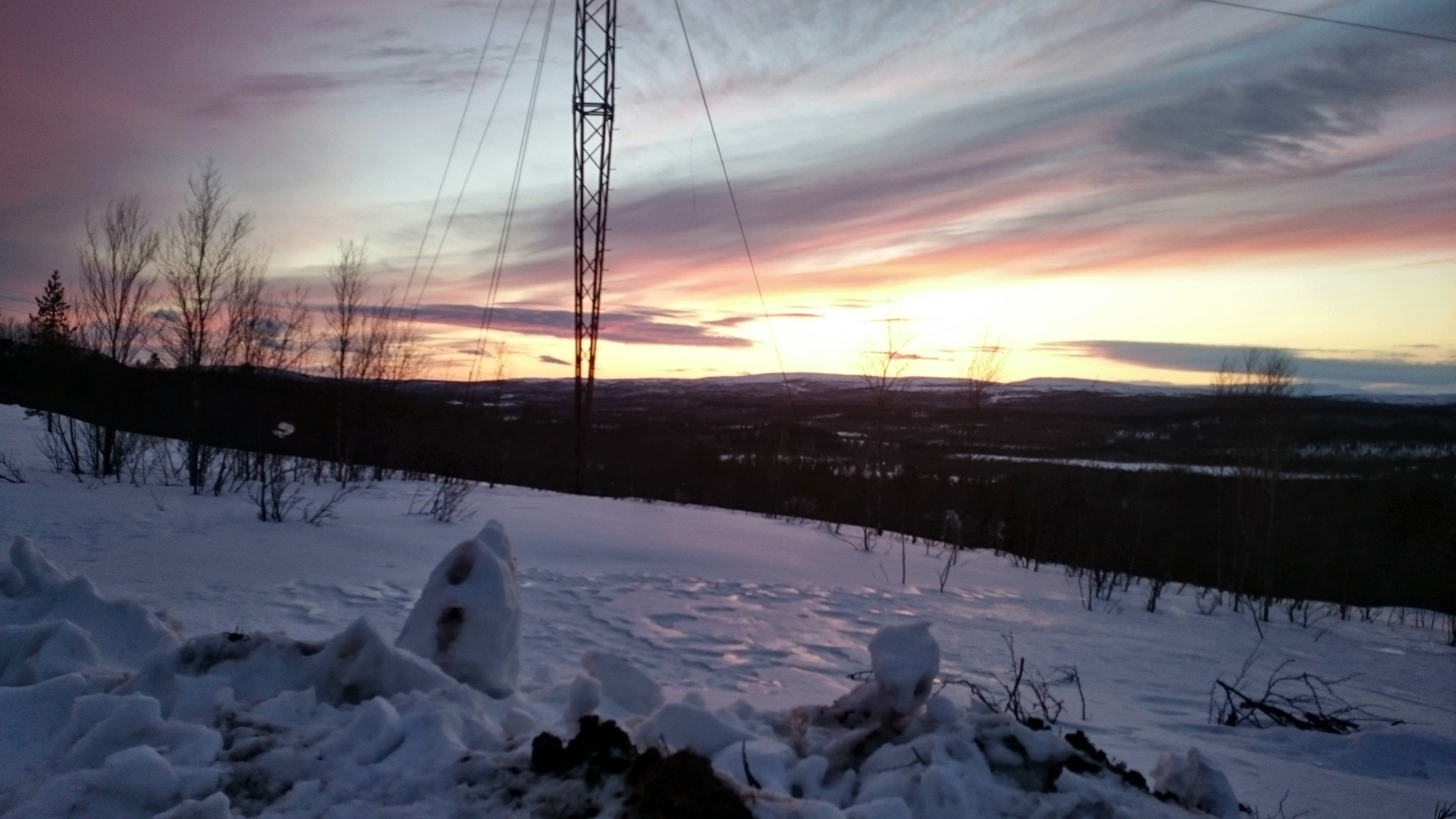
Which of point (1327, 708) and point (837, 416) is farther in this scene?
point (837, 416)

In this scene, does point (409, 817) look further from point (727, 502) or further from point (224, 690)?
point (727, 502)

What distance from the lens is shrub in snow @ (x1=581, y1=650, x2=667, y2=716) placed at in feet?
14.9

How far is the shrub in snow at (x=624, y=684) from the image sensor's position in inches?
179

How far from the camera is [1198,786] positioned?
12.1 ft

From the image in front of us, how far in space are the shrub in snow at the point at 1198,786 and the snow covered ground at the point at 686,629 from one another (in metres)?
0.48

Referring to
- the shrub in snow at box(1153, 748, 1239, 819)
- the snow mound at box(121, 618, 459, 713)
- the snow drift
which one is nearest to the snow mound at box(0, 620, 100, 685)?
the snow drift

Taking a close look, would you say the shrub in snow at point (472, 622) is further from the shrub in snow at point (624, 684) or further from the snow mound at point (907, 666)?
the snow mound at point (907, 666)

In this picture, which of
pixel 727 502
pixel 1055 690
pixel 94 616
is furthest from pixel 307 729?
pixel 727 502

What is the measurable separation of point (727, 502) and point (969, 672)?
3643 cm

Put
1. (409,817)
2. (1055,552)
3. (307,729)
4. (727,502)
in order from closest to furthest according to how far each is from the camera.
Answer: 1. (409,817)
2. (307,729)
3. (1055,552)
4. (727,502)

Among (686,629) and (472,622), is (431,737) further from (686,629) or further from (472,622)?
(686,629)

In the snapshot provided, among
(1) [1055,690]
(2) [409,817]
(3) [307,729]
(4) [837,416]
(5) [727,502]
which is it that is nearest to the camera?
(2) [409,817]

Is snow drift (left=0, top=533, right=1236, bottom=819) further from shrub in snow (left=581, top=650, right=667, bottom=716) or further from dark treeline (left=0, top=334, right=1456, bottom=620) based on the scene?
dark treeline (left=0, top=334, right=1456, bottom=620)

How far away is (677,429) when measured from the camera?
214 feet
